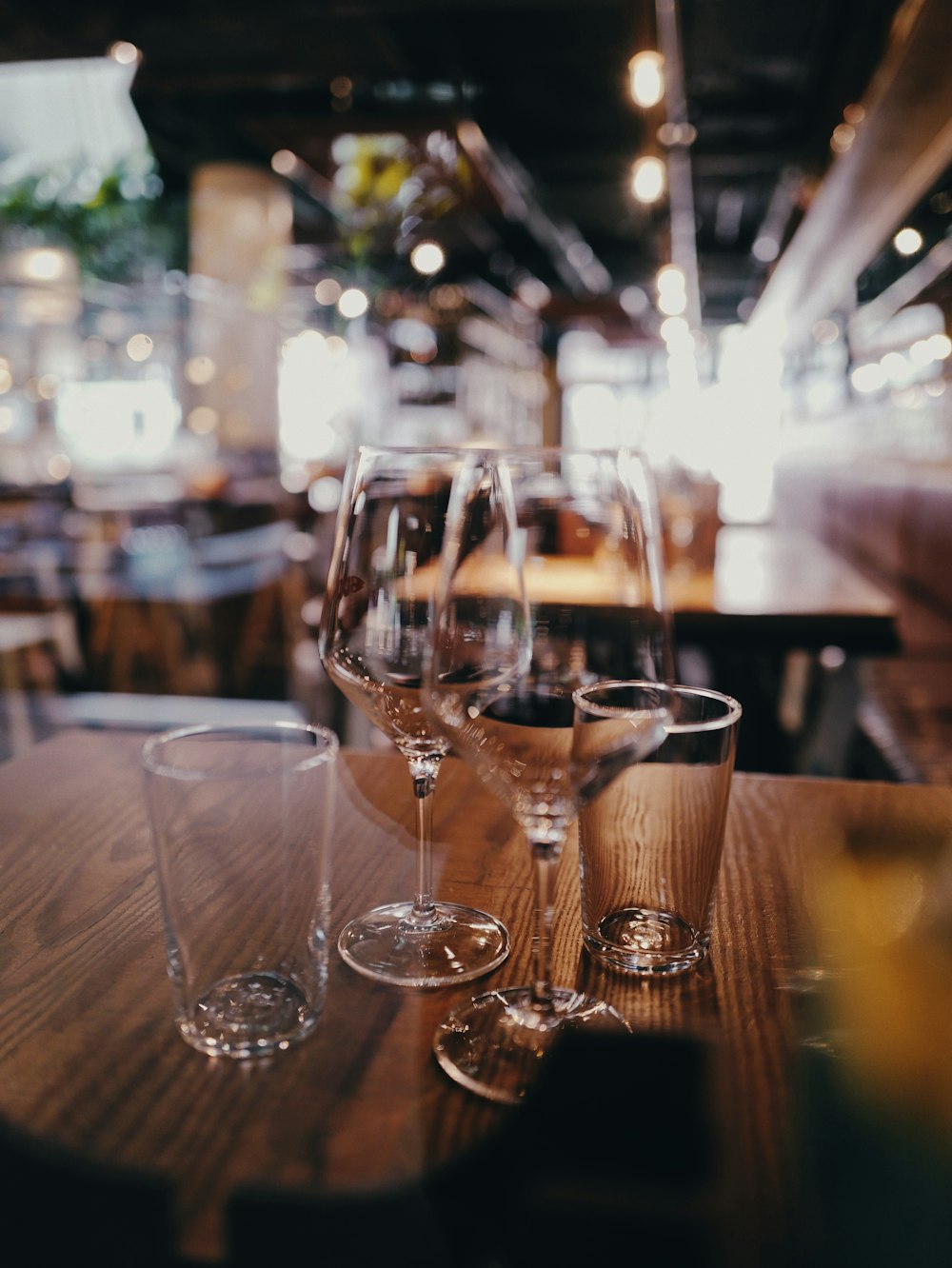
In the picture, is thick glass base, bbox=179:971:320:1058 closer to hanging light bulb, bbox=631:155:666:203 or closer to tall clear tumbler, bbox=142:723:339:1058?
tall clear tumbler, bbox=142:723:339:1058

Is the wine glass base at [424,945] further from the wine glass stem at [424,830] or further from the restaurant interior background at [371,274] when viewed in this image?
the restaurant interior background at [371,274]

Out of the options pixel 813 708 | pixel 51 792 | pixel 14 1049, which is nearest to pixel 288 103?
pixel 813 708

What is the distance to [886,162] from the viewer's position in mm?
5168

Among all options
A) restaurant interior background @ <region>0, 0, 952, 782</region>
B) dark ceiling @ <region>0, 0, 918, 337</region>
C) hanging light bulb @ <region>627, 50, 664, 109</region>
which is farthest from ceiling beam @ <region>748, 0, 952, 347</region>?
hanging light bulb @ <region>627, 50, 664, 109</region>

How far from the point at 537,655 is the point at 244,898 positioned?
8.0 inches

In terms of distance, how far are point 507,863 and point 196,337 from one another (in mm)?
11235

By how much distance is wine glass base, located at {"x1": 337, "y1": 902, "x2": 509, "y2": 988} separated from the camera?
607mm

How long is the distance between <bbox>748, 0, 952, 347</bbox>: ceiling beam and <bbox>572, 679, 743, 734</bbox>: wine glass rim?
363cm

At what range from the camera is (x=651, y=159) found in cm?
489

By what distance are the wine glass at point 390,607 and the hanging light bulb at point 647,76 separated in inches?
149

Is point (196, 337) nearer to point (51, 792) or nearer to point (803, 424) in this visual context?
point (803, 424)

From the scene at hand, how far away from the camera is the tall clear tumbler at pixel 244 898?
0.51m

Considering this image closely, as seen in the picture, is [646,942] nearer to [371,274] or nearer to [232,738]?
[232,738]

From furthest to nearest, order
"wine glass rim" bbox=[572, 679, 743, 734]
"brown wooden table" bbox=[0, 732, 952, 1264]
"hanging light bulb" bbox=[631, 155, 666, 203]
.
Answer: "hanging light bulb" bbox=[631, 155, 666, 203] → "wine glass rim" bbox=[572, 679, 743, 734] → "brown wooden table" bbox=[0, 732, 952, 1264]
